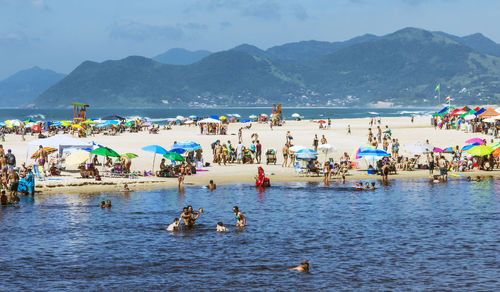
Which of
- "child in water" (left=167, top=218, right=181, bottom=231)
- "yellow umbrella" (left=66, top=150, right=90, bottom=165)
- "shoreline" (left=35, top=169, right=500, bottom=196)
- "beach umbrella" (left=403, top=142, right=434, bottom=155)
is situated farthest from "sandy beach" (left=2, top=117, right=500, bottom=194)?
"child in water" (left=167, top=218, right=181, bottom=231)

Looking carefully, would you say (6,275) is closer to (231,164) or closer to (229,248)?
(229,248)

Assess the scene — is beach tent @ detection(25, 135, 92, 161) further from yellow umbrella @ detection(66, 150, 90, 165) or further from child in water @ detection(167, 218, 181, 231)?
child in water @ detection(167, 218, 181, 231)

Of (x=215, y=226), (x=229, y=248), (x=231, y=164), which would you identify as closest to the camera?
(x=229, y=248)

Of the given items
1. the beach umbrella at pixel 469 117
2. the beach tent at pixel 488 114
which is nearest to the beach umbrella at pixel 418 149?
the beach tent at pixel 488 114

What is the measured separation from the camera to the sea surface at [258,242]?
57.1 ft

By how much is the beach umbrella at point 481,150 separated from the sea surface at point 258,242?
618cm

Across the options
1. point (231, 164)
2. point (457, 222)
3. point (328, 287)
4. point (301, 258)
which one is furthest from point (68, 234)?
point (231, 164)

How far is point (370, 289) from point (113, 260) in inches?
313

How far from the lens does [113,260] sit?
19.5 metres

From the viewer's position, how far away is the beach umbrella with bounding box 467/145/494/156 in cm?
3844

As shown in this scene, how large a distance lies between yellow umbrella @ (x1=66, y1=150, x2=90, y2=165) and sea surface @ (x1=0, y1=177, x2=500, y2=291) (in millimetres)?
2313

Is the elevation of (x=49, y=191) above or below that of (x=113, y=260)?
above

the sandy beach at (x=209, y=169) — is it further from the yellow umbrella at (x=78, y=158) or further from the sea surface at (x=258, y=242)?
the sea surface at (x=258, y=242)

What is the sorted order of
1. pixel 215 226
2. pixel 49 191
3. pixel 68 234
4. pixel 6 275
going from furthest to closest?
pixel 49 191
pixel 215 226
pixel 68 234
pixel 6 275
